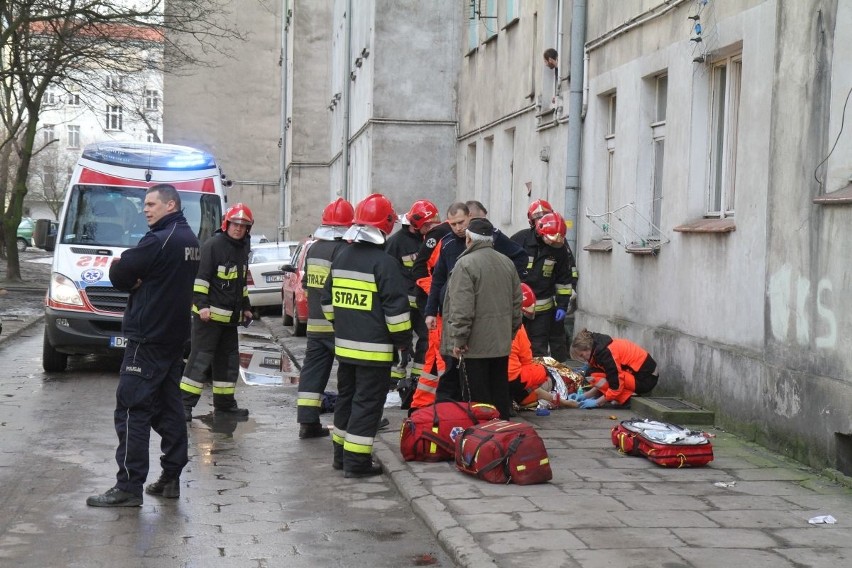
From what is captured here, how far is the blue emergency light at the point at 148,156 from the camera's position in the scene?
15094 mm

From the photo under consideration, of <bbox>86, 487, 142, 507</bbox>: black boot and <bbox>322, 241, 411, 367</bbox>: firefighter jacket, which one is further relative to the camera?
<bbox>322, 241, 411, 367</bbox>: firefighter jacket

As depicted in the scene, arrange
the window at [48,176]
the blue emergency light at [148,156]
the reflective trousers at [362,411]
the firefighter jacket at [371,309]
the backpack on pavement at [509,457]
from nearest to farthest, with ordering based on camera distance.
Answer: the backpack on pavement at [509,457], the firefighter jacket at [371,309], the reflective trousers at [362,411], the blue emergency light at [148,156], the window at [48,176]

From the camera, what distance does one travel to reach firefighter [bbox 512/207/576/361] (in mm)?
12109

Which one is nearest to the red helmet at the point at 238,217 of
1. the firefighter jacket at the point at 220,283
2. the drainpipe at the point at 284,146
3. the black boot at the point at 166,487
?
the firefighter jacket at the point at 220,283

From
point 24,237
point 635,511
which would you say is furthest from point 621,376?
point 24,237

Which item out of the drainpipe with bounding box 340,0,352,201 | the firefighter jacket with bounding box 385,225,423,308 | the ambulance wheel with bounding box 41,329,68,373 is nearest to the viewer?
the firefighter jacket with bounding box 385,225,423,308

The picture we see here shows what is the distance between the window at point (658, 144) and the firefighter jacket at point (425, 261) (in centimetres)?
282

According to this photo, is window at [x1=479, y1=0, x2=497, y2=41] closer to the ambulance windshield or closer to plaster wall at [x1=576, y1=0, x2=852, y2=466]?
plaster wall at [x1=576, y1=0, x2=852, y2=466]

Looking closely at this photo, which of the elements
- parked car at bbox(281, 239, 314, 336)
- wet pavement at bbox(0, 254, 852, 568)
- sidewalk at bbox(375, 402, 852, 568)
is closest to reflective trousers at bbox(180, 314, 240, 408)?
wet pavement at bbox(0, 254, 852, 568)

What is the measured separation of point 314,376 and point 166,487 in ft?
8.11

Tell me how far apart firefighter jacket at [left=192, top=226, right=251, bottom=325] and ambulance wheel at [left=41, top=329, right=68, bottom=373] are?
4097 millimetres

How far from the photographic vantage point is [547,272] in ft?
39.9

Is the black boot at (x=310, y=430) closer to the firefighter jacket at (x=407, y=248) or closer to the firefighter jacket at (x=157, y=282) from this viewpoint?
the firefighter jacket at (x=407, y=248)

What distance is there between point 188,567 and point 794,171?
5446 millimetres
